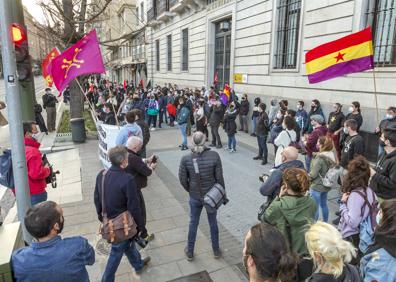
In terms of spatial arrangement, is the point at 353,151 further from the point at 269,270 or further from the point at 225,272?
the point at 269,270

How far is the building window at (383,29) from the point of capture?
7.91 m

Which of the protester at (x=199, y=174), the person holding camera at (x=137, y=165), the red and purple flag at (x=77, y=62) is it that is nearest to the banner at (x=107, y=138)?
the red and purple flag at (x=77, y=62)

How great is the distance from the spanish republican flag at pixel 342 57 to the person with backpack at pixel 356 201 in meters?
3.04

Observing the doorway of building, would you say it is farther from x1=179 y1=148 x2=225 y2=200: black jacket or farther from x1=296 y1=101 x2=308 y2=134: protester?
A: x1=179 y1=148 x2=225 y2=200: black jacket

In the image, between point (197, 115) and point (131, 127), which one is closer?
point (131, 127)

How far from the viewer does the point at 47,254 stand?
6.73 feet

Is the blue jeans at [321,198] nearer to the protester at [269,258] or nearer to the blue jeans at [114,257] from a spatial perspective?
the blue jeans at [114,257]

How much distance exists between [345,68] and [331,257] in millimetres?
4917

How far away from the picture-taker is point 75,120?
1144 cm

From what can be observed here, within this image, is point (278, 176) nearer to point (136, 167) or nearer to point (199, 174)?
point (199, 174)

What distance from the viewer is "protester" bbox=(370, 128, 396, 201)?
3.69 metres

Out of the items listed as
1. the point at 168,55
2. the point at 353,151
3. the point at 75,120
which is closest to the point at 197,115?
the point at 75,120

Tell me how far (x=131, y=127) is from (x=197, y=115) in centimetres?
389

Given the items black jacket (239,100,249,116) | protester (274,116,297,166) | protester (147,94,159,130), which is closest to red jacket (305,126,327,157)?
protester (274,116,297,166)
